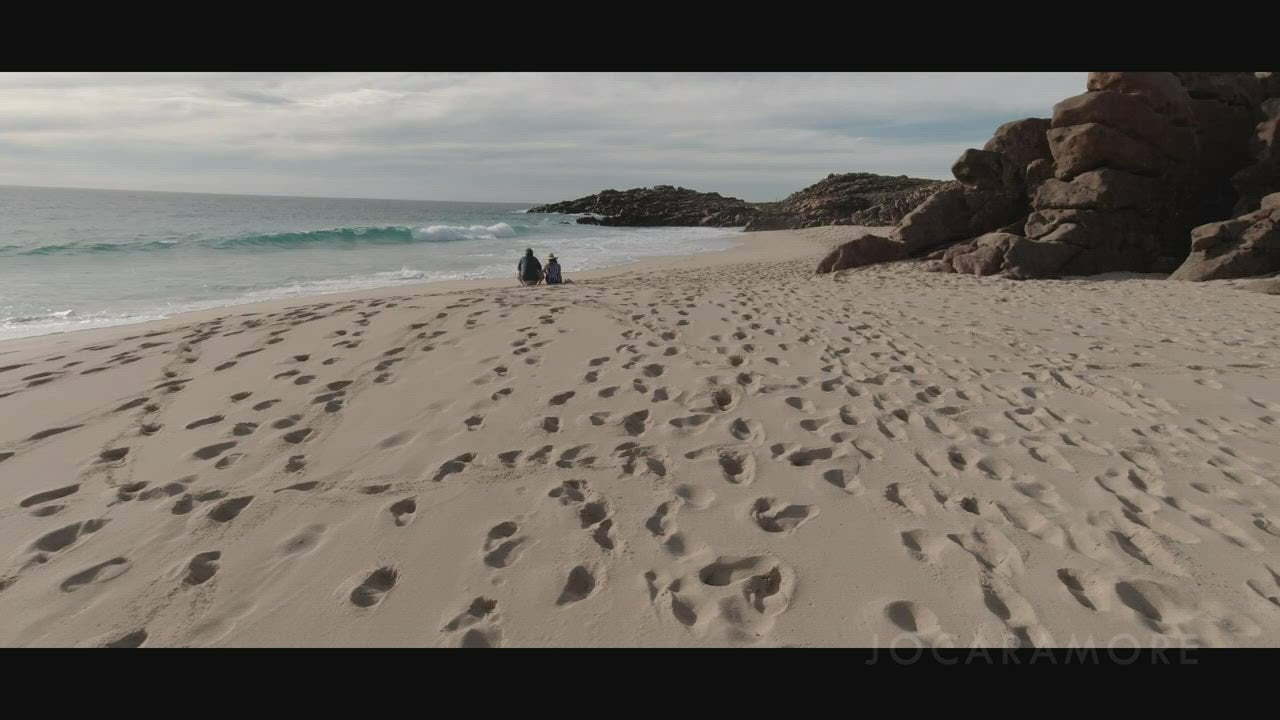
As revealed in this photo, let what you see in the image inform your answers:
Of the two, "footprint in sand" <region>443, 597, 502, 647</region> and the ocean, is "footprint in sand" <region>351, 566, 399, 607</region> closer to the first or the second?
"footprint in sand" <region>443, 597, 502, 647</region>

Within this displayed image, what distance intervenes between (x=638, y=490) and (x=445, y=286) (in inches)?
519

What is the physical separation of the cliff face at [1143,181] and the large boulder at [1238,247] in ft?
0.09

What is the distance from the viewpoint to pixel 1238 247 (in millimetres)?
10789

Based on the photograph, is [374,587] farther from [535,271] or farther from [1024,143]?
[1024,143]

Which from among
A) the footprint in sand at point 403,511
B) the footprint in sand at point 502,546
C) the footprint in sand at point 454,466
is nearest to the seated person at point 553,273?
the footprint in sand at point 454,466

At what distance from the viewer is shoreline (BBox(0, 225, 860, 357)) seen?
8422 millimetres

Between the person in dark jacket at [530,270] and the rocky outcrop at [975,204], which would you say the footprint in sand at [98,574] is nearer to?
the person in dark jacket at [530,270]

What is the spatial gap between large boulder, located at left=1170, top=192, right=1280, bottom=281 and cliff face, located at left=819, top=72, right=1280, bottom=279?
29 mm

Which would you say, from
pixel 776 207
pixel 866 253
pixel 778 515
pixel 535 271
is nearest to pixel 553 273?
pixel 535 271

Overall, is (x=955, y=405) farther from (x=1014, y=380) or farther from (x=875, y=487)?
(x=875, y=487)

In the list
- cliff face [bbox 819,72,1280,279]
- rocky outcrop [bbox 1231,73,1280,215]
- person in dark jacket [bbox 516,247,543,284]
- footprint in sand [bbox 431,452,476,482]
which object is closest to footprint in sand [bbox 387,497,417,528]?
footprint in sand [bbox 431,452,476,482]

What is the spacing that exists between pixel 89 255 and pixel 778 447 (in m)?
28.1

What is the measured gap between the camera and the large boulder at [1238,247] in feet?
34.7

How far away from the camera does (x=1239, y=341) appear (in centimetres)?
655
